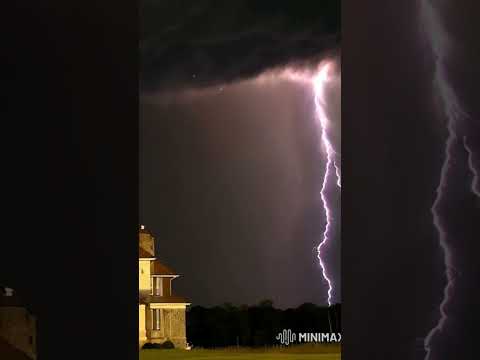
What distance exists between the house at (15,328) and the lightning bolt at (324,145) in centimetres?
267

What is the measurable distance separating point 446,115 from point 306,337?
272cm

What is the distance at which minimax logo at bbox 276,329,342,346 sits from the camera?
5.61m

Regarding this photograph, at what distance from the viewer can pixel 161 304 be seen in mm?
5918

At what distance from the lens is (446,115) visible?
3.29 metres

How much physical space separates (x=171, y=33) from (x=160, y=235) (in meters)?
1.40

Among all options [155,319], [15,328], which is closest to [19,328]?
[15,328]

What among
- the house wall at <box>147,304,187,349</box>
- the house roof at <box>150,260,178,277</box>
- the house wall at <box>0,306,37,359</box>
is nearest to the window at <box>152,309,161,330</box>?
the house wall at <box>147,304,187,349</box>

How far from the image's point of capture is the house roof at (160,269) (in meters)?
5.64

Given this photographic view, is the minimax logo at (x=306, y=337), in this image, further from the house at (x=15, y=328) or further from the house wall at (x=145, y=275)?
the house at (x=15, y=328)

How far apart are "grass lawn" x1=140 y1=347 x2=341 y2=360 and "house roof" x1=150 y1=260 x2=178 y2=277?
1.69 ft

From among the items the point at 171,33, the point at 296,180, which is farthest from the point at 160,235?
the point at 171,33

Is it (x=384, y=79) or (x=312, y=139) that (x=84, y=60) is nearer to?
(x=384, y=79)

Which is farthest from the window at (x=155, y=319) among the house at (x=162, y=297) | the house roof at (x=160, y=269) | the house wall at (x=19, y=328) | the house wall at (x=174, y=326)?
the house wall at (x=19, y=328)

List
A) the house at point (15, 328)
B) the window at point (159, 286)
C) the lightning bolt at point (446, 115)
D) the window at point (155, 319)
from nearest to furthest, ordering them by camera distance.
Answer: the house at point (15, 328) < the lightning bolt at point (446, 115) < the window at point (159, 286) < the window at point (155, 319)
